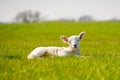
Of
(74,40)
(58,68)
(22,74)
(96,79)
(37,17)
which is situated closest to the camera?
(96,79)

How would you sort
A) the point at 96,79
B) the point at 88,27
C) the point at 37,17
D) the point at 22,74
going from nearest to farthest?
the point at 96,79 → the point at 22,74 → the point at 88,27 → the point at 37,17

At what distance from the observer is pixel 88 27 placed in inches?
2761

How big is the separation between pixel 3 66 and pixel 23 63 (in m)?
0.91

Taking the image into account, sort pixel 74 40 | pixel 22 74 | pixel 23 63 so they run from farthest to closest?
pixel 74 40 → pixel 23 63 → pixel 22 74

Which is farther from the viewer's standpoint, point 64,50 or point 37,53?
point 64,50

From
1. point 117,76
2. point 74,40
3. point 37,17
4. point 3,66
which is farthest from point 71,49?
point 37,17

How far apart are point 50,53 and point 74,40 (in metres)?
1.25

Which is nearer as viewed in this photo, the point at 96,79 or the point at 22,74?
the point at 96,79

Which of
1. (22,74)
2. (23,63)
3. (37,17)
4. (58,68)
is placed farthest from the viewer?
(37,17)

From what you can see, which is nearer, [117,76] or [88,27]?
[117,76]

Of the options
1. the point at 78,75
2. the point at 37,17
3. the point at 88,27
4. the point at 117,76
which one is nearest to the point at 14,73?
the point at 78,75

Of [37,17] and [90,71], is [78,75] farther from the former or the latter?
[37,17]

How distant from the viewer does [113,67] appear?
10.4 metres

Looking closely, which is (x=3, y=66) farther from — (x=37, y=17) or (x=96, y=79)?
(x=37, y=17)
